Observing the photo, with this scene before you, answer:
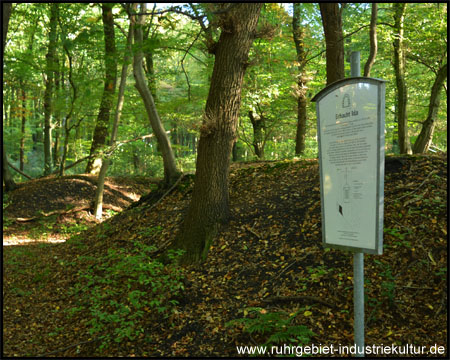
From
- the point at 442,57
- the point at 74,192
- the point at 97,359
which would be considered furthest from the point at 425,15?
the point at 74,192

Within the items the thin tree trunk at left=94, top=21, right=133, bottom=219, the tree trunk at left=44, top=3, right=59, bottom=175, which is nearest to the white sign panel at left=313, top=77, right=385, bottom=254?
the thin tree trunk at left=94, top=21, right=133, bottom=219

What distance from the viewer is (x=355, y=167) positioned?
9.71 feet

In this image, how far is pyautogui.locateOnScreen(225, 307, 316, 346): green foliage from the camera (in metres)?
3.56

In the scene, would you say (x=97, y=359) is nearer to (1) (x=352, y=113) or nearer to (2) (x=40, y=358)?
(2) (x=40, y=358)

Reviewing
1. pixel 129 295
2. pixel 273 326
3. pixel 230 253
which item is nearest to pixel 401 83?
pixel 230 253

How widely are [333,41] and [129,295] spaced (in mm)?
6106

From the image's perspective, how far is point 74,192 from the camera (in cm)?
1270

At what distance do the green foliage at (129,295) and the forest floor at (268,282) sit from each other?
5 cm

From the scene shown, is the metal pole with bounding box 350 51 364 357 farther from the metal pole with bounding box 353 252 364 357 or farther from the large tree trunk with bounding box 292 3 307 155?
the large tree trunk with bounding box 292 3 307 155

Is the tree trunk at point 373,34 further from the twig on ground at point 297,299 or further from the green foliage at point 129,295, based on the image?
the green foliage at point 129,295

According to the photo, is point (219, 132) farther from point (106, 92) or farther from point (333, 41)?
point (106, 92)

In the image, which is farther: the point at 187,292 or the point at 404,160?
the point at 404,160

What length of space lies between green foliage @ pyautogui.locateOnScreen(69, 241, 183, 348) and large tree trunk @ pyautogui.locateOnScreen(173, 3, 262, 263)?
20.1 inches

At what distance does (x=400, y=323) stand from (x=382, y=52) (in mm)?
10371
